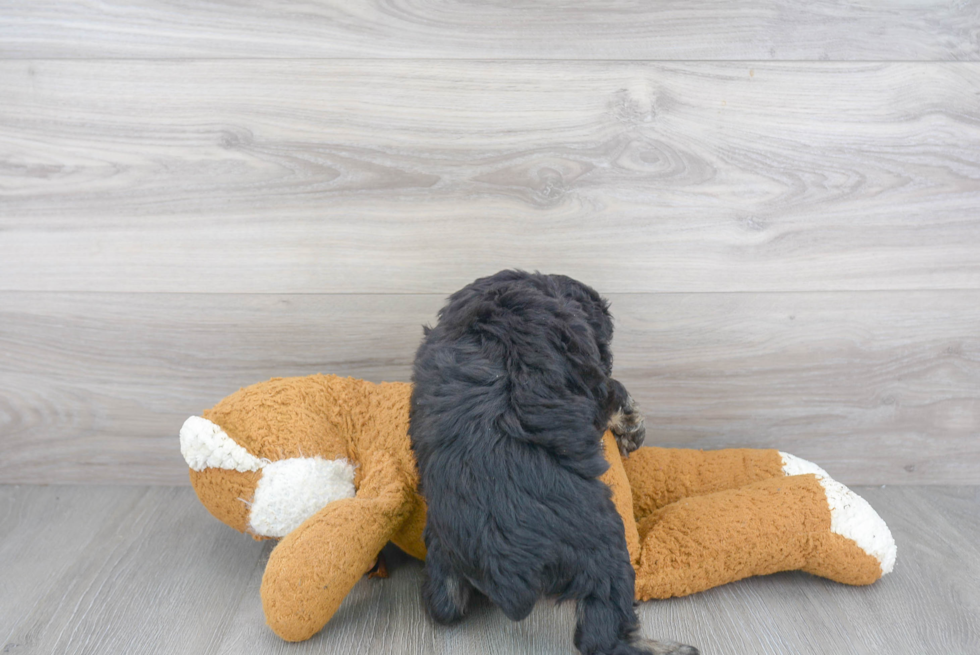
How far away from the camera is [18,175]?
4.17 feet

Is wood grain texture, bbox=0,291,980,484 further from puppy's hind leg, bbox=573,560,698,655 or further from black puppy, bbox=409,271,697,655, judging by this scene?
puppy's hind leg, bbox=573,560,698,655

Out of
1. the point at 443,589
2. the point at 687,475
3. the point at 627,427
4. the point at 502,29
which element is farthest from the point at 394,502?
the point at 502,29

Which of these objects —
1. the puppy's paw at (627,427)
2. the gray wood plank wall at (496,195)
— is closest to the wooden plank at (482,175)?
the gray wood plank wall at (496,195)

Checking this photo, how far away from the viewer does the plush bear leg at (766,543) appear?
100cm

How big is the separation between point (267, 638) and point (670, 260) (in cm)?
91

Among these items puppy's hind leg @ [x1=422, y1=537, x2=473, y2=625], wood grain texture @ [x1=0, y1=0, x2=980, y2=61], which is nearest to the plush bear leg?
puppy's hind leg @ [x1=422, y1=537, x2=473, y2=625]

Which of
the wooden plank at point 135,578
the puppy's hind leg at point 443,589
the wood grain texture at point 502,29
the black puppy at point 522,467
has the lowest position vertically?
the wooden plank at point 135,578

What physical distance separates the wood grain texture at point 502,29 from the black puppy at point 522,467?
566mm

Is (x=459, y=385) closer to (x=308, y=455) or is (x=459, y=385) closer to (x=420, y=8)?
(x=308, y=455)

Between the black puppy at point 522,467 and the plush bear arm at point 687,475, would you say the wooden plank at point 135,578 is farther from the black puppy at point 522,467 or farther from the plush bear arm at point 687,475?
the plush bear arm at point 687,475

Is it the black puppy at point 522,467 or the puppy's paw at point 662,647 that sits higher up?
the black puppy at point 522,467

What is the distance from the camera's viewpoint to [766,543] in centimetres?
100

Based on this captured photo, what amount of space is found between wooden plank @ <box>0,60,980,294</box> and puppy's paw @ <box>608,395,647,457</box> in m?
0.28

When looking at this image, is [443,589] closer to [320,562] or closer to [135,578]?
[320,562]
